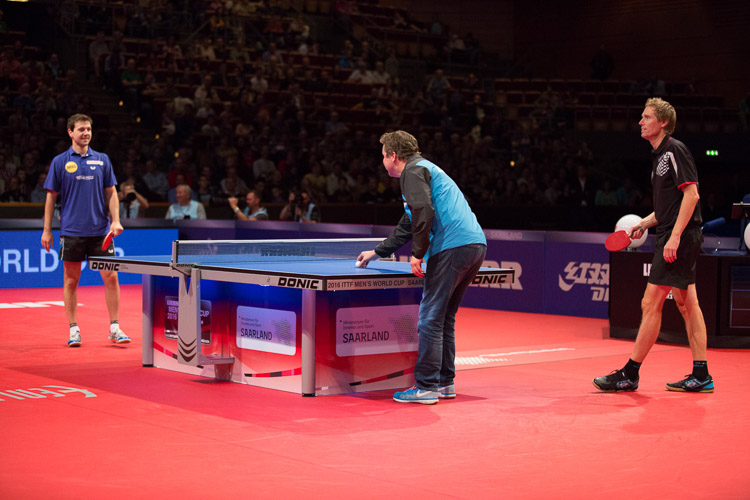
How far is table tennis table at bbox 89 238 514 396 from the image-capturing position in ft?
21.7

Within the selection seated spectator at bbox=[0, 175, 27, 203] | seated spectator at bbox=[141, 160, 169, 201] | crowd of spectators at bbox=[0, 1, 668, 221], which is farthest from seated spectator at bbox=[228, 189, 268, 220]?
seated spectator at bbox=[0, 175, 27, 203]

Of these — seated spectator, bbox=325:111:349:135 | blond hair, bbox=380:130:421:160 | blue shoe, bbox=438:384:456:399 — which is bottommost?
blue shoe, bbox=438:384:456:399

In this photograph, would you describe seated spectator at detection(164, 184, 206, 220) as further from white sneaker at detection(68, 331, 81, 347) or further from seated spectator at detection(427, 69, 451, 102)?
seated spectator at detection(427, 69, 451, 102)

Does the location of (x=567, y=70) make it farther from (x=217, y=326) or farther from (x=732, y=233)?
(x=217, y=326)

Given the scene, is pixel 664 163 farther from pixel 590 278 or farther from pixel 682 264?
pixel 590 278

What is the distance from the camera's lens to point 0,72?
58.0 feet

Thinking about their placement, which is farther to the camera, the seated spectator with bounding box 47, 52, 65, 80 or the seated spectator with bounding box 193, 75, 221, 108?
the seated spectator with bounding box 193, 75, 221, 108

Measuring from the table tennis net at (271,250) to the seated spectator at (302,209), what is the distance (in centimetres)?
697

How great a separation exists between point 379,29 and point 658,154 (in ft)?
66.3

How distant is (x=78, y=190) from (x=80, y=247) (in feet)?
1.64

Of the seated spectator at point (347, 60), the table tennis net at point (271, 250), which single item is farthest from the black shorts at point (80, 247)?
the seated spectator at point (347, 60)

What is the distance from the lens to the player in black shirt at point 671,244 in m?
6.62

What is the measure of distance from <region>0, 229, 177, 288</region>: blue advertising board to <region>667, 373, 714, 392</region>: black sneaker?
32.0ft

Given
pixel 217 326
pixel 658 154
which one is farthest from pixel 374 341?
pixel 658 154
